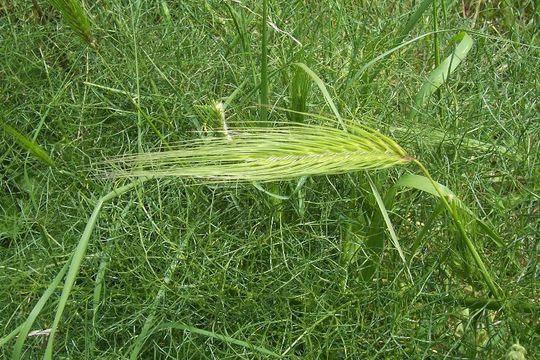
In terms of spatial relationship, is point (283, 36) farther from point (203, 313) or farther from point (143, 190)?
point (203, 313)

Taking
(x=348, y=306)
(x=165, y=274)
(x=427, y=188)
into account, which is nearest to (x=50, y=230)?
(x=165, y=274)

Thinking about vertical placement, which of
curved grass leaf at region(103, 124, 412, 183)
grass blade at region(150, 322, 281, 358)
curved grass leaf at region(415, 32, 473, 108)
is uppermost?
curved grass leaf at region(103, 124, 412, 183)

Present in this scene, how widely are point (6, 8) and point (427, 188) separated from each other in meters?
1.24

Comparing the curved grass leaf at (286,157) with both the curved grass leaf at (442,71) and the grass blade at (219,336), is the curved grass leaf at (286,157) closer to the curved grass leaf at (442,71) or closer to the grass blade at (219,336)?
the grass blade at (219,336)

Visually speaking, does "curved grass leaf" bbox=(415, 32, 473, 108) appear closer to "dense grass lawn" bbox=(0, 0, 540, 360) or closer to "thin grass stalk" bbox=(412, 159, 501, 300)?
"dense grass lawn" bbox=(0, 0, 540, 360)

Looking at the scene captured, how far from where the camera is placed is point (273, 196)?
1.63 meters

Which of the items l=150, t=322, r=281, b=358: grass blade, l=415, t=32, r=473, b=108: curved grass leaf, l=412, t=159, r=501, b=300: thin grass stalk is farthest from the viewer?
l=415, t=32, r=473, b=108: curved grass leaf

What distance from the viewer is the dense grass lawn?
1551mm

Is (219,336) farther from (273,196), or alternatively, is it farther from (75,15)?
(75,15)

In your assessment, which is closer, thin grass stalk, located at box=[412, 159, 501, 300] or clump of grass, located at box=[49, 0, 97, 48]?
thin grass stalk, located at box=[412, 159, 501, 300]

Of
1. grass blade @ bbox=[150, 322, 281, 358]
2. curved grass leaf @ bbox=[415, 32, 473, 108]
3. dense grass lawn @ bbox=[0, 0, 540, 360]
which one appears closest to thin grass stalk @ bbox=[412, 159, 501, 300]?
dense grass lawn @ bbox=[0, 0, 540, 360]

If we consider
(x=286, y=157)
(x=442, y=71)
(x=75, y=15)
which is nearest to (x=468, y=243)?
(x=286, y=157)

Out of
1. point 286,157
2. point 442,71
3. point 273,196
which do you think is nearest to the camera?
point 286,157

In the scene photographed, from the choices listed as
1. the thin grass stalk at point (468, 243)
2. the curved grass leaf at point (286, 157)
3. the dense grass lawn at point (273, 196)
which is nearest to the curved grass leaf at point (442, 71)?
the dense grass lawn at point (273, 196)
